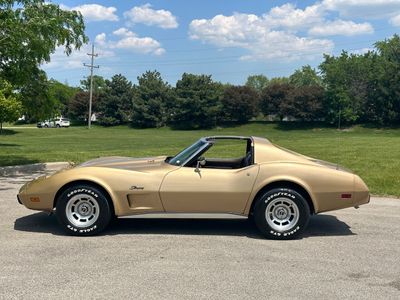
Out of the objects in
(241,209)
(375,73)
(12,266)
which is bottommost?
(12,266)

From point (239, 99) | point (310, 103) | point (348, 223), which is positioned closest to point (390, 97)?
point (310, 103)

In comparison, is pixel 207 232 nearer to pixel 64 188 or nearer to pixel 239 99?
pixel 64 188

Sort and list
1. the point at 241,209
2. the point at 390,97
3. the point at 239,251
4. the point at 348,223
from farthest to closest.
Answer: the point at 390,97 < the point at 348,223 < the point at 241,209 < the point at 239,251

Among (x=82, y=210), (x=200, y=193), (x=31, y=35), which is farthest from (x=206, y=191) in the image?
(x=31, y=35)

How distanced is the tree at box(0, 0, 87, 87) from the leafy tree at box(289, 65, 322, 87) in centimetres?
11278

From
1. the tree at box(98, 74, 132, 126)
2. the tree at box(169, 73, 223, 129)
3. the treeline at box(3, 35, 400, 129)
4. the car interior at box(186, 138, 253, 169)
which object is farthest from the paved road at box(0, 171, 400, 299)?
the tree at box(98, 74, 132, 126)

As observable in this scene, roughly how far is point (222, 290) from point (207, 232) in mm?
2152

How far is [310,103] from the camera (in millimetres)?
75500

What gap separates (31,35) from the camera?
10.7 metres

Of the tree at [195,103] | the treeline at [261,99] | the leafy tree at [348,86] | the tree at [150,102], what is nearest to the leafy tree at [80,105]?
the treeline at [261,99]

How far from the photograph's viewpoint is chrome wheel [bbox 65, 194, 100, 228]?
6043mm

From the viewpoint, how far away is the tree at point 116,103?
86.0 m

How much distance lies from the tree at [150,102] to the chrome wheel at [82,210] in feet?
248

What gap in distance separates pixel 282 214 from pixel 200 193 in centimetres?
110
